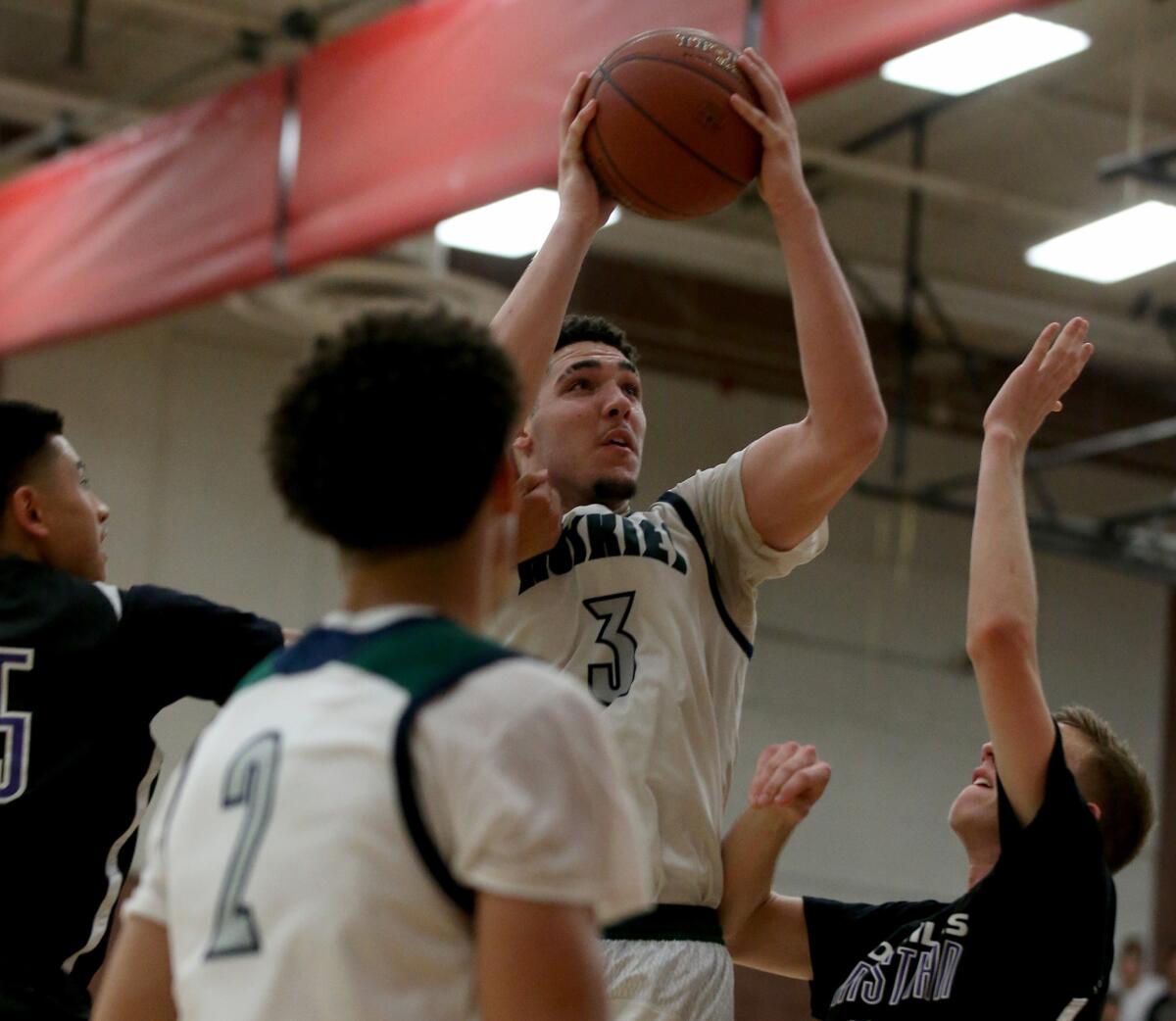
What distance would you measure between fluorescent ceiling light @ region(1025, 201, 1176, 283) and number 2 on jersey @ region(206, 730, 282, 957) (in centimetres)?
836

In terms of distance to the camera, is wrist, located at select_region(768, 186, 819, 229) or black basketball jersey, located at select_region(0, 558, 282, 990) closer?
black basketball jersey, located at select_region(0, 558, 282, 990)

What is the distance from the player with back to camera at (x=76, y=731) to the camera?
2.79 m

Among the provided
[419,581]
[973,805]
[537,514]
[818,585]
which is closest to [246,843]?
[419,581]

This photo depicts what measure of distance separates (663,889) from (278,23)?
851cm

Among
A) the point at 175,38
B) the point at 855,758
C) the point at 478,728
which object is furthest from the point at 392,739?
the point at 855,758

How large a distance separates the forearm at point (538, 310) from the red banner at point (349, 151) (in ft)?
7.37

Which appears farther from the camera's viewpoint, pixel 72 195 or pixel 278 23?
pixel 278 23

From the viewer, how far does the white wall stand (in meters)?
12.3

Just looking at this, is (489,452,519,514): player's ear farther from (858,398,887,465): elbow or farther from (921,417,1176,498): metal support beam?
(921,417,1176,498): metal support beam

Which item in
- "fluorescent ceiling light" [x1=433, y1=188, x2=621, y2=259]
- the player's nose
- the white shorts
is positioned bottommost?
the white shorts

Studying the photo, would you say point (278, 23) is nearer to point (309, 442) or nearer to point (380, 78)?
point (380, 78)

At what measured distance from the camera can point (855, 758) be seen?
1416 centimetres

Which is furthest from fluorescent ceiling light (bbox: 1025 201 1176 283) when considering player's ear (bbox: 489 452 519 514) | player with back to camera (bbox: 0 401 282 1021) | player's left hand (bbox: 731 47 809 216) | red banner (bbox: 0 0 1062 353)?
player's ear (bbox: 489 452 519 514)

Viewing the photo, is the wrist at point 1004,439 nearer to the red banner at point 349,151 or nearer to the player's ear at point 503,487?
the player's ear at point 503,487
